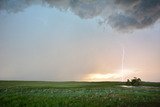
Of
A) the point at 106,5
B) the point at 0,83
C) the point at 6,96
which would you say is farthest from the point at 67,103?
the point at 106,5

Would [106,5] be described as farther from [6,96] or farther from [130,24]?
[6,96]

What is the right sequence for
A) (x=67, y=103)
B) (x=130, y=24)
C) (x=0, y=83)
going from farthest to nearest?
(x=130, y=24)
(x=0, y=83)
(x=67, y=103)

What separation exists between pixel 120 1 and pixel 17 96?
18.9 ft

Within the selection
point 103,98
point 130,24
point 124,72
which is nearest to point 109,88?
point 124,72

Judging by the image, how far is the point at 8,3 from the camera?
12453mm

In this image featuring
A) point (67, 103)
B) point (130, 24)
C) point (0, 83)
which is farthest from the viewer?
point (130, 24)

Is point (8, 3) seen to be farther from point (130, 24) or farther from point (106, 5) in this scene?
point (130, 24)

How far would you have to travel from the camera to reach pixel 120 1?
41.6 ft

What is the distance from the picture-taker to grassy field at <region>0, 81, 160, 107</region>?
34.3 ft

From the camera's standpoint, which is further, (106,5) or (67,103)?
(106,5)

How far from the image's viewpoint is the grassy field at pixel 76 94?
10.5 meters

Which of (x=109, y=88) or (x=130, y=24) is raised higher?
(x=130, y=24)

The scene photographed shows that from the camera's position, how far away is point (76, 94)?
459 inches

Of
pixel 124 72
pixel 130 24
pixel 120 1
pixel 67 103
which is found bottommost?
pixel 67 103
